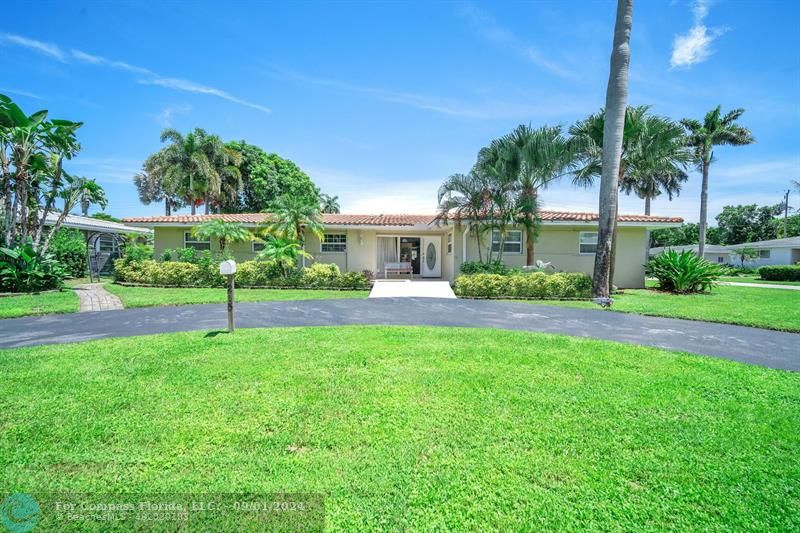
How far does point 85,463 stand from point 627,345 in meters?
7.33

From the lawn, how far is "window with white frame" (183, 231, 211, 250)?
15.0 metres

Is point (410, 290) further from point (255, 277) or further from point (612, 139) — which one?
point (612, 139)

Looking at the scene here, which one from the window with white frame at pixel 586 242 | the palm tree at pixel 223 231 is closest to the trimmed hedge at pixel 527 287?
the window with white frame at pixel 586 242

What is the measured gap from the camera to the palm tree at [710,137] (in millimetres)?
26594

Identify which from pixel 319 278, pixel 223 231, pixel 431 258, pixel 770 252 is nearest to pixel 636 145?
pixel 431 258

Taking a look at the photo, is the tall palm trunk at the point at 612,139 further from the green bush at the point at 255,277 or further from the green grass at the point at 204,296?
the green bush at the point at 255,277

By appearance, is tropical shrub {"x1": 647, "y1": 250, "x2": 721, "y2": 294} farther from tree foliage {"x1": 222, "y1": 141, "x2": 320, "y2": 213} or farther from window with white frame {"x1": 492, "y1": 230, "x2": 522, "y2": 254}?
tree foliage {"x1": 222, "y1": 141, "x2": 320, "y2": 213}

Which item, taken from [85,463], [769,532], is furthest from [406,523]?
[85,463]

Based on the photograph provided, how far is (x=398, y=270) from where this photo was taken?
20.1 meters

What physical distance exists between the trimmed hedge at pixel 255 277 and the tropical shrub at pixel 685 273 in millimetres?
12970

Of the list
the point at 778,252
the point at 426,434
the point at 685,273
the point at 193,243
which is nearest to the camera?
the point at 426,434

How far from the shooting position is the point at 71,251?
727 inches

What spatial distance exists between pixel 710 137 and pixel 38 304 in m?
38.6

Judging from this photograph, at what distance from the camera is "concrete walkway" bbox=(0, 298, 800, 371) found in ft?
21.2
